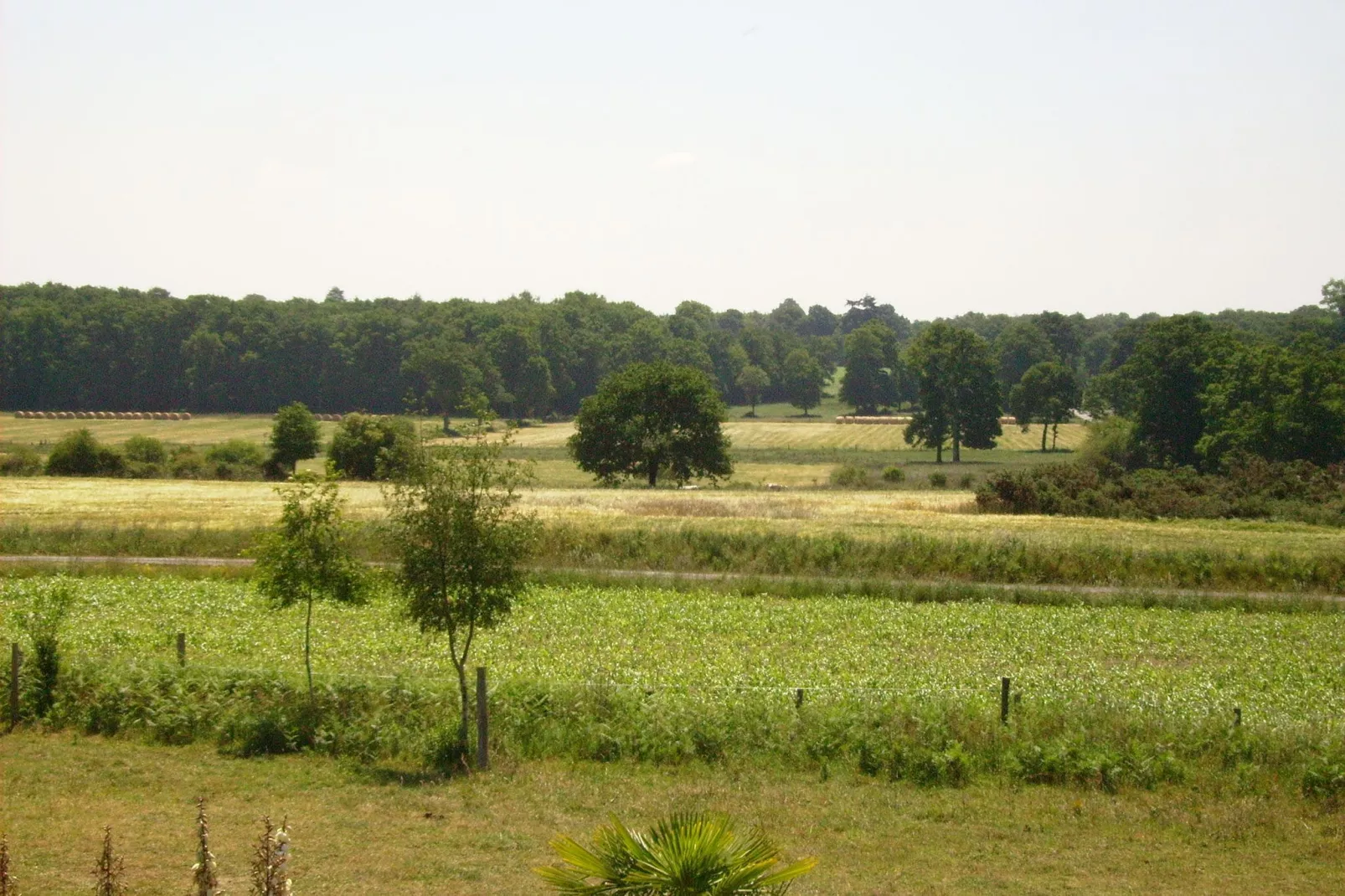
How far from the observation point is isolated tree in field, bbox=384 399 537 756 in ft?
58.2

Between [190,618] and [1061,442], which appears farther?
[1061,442]

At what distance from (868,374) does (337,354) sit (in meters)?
72.9

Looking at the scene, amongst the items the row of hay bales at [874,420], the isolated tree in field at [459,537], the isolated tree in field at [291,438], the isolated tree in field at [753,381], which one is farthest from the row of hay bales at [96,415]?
the isolated tree in field at [459,537]

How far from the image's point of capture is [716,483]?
76938 millimetres

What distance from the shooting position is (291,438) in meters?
74.4

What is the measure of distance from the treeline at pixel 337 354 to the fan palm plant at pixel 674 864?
113 meters

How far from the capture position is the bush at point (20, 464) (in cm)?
7106

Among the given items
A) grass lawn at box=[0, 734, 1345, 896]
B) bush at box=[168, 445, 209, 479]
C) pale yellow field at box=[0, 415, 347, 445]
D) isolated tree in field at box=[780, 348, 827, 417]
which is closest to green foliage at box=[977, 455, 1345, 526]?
grass lawn at box=[0, 734, 1345, 896]

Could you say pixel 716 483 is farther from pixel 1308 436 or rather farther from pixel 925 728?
pixel 925 728

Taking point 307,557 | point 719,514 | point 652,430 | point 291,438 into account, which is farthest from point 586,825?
point 291,438

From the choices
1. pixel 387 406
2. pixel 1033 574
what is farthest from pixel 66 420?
pixel 1033 574

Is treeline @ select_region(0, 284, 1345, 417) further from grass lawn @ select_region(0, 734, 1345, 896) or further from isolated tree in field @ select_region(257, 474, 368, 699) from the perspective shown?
grass lawn @ select_region(0, 734, 1345, 896)

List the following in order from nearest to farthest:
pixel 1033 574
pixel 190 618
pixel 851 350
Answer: pixel 190 618
pixel 1033 574
pixel 851 350

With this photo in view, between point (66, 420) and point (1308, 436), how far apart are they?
113m
